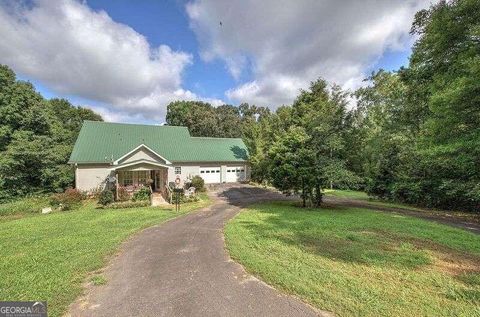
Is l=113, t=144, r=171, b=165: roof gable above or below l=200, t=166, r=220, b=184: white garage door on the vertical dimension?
above

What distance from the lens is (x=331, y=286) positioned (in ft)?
19.7

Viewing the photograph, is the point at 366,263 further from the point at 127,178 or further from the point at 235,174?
the point at 235,174

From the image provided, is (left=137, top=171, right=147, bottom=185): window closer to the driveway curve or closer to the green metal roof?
the green metal roof

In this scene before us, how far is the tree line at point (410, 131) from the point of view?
37.0 feet

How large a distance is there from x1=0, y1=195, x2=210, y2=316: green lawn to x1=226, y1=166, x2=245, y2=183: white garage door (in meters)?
15.3

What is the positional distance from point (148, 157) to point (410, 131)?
22.4 metres

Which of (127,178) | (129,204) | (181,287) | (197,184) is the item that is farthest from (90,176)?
(181,287)

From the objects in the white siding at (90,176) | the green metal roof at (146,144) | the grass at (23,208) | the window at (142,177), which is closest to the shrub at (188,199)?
the window at (142,177)

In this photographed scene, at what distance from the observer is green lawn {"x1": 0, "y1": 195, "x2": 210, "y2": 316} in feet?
20.4

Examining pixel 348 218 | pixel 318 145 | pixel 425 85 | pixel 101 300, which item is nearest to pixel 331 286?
pixel 101 300

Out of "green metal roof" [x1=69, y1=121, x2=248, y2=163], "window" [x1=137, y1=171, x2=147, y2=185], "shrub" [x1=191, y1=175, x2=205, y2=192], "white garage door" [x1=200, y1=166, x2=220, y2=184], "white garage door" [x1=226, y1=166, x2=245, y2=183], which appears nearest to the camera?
"green metal roof" [x1=69, y1=121, x2=248, y2=163]

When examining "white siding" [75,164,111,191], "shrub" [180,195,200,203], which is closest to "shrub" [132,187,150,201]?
"shrub" [180,195,200,203]

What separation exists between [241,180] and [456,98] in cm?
2438

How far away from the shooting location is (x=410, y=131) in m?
19.6
